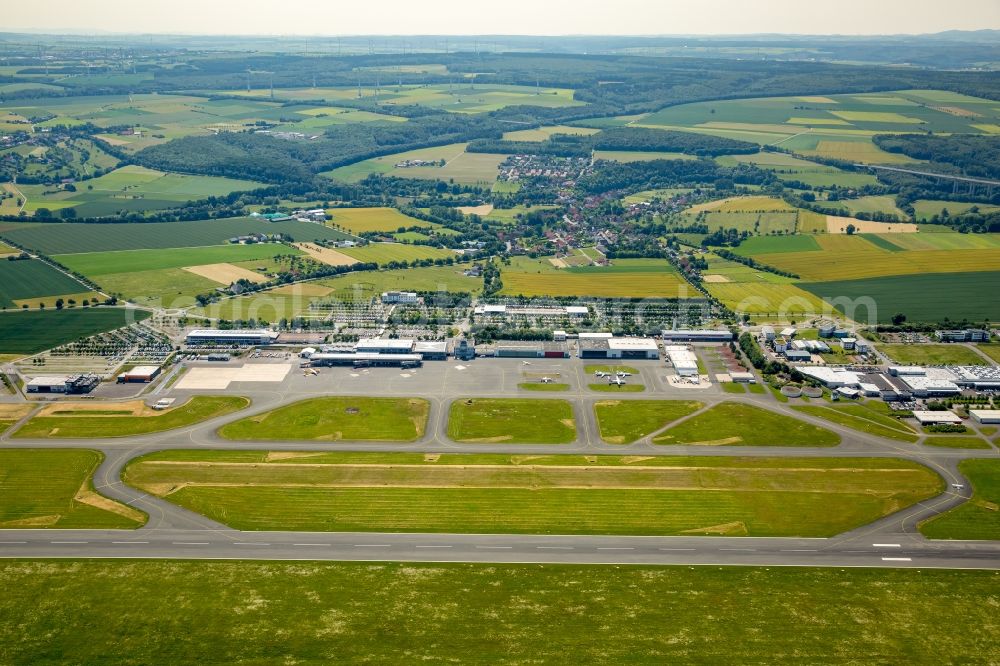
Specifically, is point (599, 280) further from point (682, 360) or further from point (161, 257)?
point (161, 257)

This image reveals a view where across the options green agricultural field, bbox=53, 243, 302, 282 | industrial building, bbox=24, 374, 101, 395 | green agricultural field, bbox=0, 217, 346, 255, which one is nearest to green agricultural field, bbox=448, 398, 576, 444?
industrial building, bbox=24, 374, 101, 395

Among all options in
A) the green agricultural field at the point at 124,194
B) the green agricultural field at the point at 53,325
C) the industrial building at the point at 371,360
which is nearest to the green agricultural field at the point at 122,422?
the industrial building at the point at 371,360

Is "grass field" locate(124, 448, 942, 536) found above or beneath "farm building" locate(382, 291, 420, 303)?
beneath

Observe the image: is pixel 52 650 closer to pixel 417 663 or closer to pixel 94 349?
pixel 417 663

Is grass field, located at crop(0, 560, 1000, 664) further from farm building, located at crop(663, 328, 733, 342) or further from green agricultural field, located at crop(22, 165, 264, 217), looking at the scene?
green agricultural field, located at crop(22, 165, 264, 217)

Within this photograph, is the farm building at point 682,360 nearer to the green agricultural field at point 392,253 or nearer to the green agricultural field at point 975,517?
the green agricultural field at point 975,517

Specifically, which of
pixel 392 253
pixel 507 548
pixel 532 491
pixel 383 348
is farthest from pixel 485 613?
pixel 392 253

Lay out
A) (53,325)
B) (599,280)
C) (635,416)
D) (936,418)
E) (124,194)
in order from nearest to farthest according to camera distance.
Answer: (936,418) → (635,416) → (53,325) → (599,280) → (124,194)
